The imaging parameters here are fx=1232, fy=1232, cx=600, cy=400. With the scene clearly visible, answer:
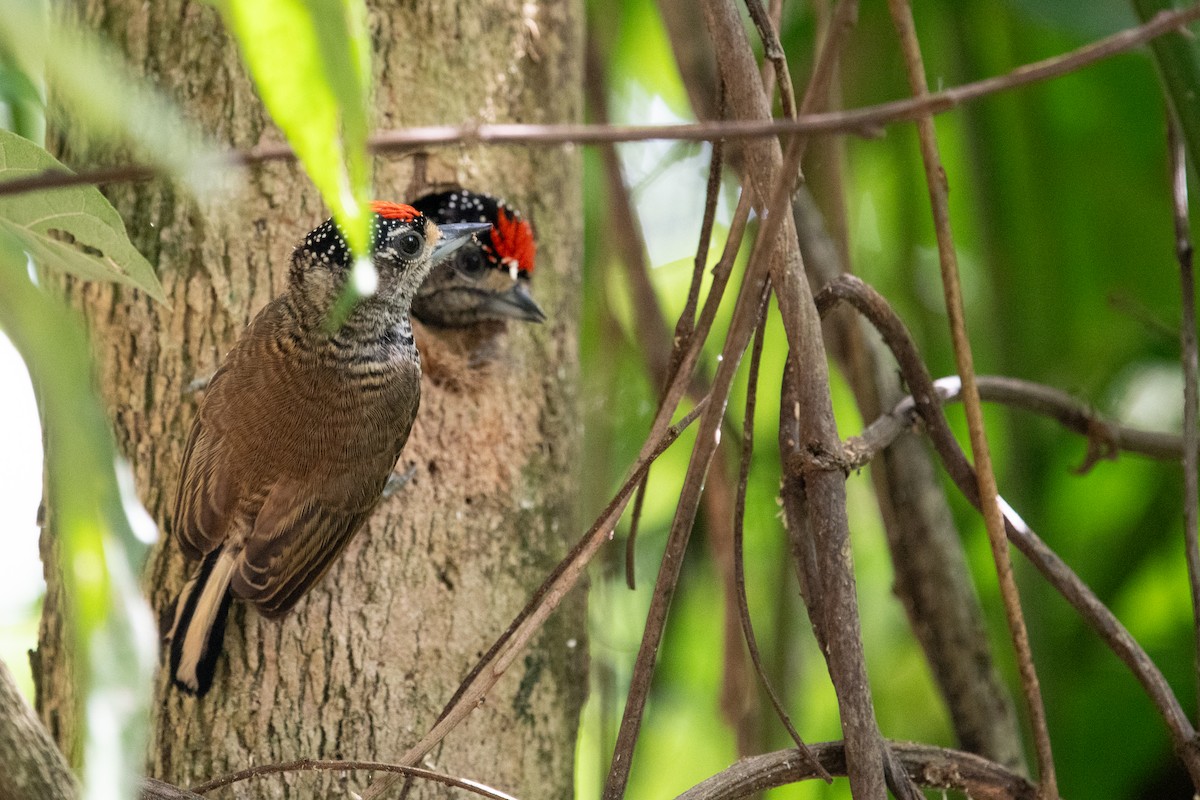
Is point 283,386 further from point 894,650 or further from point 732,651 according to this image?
point 894,650

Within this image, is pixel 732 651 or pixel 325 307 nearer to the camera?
pixel 325 307

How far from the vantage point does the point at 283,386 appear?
233 centimetres

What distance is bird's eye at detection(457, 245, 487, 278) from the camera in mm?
→ 2840

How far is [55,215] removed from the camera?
1.42 meters

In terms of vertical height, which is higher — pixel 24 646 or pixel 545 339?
pixel 545 339

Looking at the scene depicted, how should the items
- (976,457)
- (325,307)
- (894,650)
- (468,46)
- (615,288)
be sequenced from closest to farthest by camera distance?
1. (976,457)
2. (325,307)
3. (468,46)
4. (894,650)
5. (615,288)

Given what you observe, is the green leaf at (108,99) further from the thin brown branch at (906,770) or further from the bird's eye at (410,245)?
the bird's eye at (410,245)

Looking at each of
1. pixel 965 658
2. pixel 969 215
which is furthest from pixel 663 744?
pixel 969 215

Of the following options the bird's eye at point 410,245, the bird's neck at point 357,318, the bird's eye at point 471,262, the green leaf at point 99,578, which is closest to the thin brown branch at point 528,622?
the green leaf at point 99,578

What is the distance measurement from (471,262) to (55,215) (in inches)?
60.4

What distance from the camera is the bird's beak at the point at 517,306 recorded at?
256 cm

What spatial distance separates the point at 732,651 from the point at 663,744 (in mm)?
721

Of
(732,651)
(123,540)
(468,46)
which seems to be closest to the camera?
(123,540)

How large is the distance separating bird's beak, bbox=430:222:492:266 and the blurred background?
90 cm
